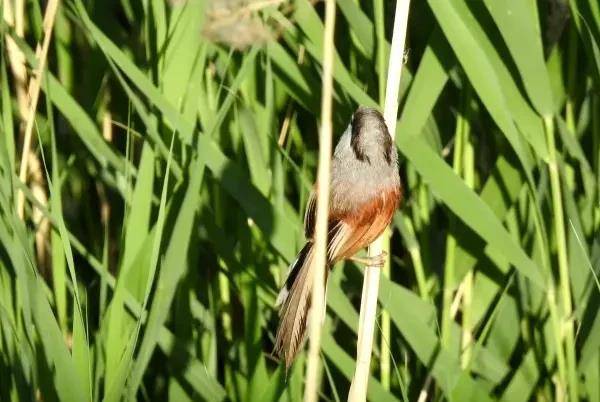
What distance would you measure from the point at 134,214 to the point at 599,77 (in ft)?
2.86

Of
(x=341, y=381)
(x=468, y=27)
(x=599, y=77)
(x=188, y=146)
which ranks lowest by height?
(x=341, y=381)

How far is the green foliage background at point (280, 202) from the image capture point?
77.7 inches

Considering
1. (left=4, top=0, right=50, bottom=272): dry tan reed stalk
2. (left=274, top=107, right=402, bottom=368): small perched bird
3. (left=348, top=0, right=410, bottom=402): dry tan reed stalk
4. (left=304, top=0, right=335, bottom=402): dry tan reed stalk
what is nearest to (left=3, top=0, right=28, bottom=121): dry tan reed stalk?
(left=4, top=0, right=50, bottom=272): dry tan reed stalk

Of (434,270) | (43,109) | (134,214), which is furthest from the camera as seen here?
(434,270)

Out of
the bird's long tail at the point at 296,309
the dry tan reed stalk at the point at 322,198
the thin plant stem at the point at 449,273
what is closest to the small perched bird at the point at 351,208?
the bird's long tail at the point at 296,309

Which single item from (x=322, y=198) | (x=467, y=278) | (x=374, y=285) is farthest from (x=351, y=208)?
(x=322, y=198)

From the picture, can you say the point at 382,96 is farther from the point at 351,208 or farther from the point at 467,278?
the point at 467,278

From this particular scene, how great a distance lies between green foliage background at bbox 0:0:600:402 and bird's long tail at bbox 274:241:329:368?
0.09 m

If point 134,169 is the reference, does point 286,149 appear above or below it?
below

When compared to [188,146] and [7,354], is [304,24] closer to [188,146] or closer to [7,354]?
[188,146]

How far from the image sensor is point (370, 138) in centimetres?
192

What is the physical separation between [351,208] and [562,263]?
1.37ft

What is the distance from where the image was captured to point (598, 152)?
217cm

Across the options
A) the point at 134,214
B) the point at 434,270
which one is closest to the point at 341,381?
the point at 434,270
